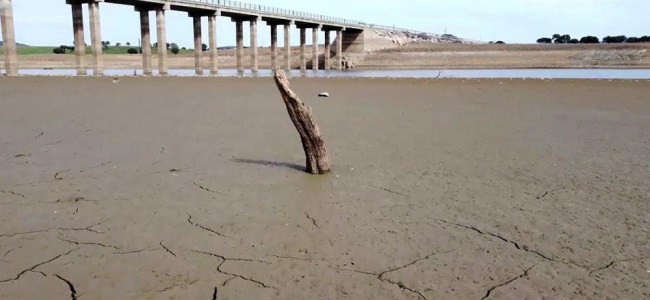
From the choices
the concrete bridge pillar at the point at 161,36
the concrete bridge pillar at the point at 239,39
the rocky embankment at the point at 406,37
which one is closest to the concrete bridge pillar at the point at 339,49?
the rocky embankment at the point at 406,37

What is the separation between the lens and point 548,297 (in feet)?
10.2

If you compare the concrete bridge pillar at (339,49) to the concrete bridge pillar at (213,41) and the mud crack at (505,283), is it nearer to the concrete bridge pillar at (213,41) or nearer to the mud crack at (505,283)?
the concrete bridge pillar at (213,41)

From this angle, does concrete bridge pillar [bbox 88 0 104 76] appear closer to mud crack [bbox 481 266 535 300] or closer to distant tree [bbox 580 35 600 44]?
mud crack [bbox 481 266 535 300]

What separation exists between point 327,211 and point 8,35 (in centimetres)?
3338

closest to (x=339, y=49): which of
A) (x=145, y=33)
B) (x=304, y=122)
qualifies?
(x=145, y=33)

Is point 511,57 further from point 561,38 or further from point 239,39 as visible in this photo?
point 561,38

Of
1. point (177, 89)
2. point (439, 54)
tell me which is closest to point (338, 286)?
point (177, 89)

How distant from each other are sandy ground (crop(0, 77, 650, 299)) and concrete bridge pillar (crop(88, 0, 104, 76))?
25476 mm

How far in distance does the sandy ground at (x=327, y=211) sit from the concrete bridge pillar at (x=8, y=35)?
2370 centimetres

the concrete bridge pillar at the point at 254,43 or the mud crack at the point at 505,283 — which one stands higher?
Result: the concrete bridge pillar at the point at 254,43

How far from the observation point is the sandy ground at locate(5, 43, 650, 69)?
6172 centimetres

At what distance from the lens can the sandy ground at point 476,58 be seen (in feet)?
202

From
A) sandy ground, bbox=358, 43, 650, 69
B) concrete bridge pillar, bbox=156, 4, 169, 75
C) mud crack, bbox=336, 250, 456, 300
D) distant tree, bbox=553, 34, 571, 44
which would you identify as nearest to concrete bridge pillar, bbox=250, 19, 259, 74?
concrete bridge pillar, bbox=156, 4, 169, 75

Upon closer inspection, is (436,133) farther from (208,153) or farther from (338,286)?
(338,286)
